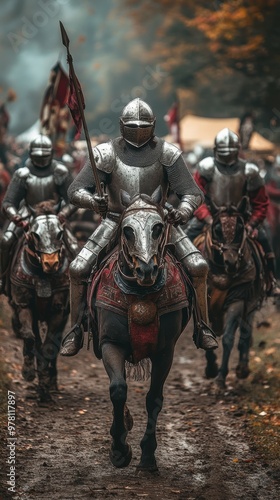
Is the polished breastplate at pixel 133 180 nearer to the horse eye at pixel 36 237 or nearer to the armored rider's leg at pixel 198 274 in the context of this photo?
the armored rider's leg at pixel 198 274

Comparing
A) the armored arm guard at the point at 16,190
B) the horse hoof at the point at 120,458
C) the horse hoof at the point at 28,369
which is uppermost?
the armored arm guard at the point at 16,190

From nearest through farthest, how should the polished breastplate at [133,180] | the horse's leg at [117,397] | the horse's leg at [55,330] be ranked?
the horse's leg at [117,397] < the polished breastplate at [133,180] < the horse's leg at [55,330]

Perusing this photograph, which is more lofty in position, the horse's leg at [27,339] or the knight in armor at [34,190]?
the knight in armor at [34,190]

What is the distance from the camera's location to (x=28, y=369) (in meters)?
11.5

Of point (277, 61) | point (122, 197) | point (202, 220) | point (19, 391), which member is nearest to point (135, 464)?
point (122, 197)

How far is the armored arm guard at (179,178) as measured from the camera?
29.0 feet

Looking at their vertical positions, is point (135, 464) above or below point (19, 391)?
below

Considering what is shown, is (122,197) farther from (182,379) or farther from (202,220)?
(182,379)

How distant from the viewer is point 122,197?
8.20 m

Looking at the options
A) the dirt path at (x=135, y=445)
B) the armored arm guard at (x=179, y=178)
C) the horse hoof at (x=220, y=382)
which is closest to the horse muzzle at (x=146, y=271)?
the armored arm guard at (x=179, y=178)

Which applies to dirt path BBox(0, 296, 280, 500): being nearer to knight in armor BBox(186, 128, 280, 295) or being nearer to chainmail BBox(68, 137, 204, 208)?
knight in armor BBox(186, 128, 280, 295)

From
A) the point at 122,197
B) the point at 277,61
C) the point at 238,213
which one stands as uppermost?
the point at 277,61

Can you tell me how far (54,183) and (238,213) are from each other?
78.0 inches

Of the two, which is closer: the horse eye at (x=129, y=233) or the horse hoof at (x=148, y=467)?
the horse eye at (x=129, y=233)
